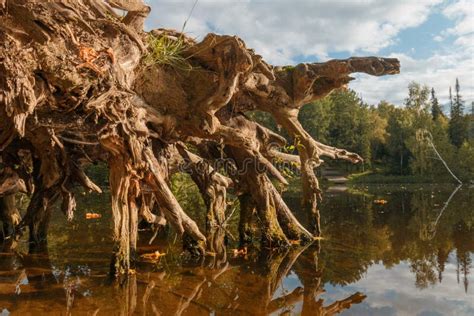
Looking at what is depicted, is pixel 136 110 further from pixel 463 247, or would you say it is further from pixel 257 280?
pixel 463 247

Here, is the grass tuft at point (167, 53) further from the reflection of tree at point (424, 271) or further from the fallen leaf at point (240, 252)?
the reflection of tree at point (424, 271)

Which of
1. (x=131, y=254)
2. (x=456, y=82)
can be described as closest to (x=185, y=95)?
(x=131, y=254)

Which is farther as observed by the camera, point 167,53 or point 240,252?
point 240,252

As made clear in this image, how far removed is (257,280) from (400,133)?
191ft

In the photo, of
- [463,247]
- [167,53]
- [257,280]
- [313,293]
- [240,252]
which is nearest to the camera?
[313,293]

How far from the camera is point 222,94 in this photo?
296 inches

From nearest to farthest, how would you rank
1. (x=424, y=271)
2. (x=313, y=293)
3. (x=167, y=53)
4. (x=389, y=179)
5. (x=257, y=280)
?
(x=313, y=293)
(x=257, y=280)
(x=424, y=271)
(x=167, y=53)
(x=389, y=179)

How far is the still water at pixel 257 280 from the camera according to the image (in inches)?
213

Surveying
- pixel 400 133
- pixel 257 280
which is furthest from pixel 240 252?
pixel 400 133

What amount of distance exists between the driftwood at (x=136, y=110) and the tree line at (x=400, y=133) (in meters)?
45.0

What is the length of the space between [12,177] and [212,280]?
5715 millimetres

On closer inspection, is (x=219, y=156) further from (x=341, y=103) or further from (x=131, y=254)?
(x=341, y=103)

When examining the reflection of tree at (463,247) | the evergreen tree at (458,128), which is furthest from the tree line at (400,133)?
the reflection of tree at (463,247)

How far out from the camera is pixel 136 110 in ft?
22.3
